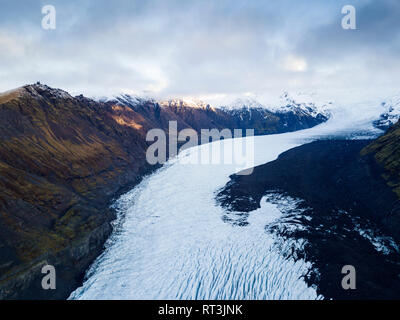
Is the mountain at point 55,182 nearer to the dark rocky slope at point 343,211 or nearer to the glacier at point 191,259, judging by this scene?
the glacier at point 191,259

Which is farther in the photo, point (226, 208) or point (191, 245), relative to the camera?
point (226, 208)

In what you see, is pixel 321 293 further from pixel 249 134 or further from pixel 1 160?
pixel 249 134

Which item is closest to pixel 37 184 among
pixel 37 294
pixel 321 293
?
pixel 37 294

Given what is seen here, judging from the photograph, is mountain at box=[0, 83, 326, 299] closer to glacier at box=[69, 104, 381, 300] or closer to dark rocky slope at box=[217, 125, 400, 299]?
glacier at box=[69, 104, 381, 300]

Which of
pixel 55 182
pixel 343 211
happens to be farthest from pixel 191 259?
pixel 55 182

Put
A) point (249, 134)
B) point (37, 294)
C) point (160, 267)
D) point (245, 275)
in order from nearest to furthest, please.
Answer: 1. point (37, 294)
2. point (245, 275)
3. point (160, 267)
4. point (249, 134)
